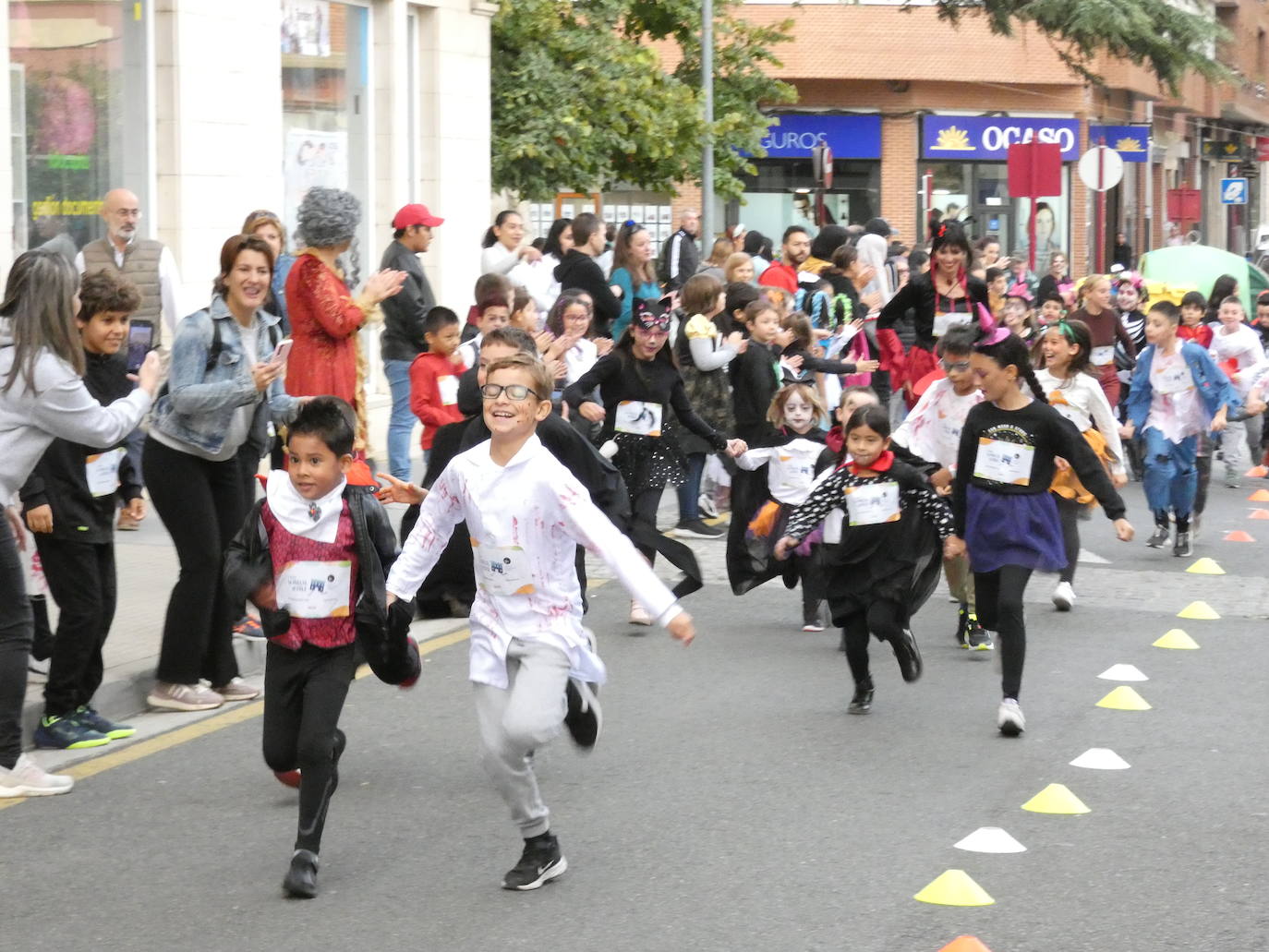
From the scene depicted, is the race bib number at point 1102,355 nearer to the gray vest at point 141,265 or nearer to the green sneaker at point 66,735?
the gray vest at point 141,265

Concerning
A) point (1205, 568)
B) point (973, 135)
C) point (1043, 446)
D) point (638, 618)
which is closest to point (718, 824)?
point (1043, 446)

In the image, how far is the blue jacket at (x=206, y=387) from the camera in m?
7.43

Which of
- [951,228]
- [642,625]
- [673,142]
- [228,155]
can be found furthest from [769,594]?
[673,142]

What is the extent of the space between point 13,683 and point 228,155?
8988mm

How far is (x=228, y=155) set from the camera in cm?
1488

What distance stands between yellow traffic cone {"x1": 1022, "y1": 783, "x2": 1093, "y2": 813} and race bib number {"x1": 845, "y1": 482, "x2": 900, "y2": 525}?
5.67ft

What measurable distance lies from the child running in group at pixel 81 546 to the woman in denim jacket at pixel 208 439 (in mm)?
264

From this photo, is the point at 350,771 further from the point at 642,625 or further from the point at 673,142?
the point at 673,142

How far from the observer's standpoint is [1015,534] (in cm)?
778

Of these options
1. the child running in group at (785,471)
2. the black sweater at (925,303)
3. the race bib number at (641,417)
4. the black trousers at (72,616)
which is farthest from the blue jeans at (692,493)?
the black trousers at (72,616)

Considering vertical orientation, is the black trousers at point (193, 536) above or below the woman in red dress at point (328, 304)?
below

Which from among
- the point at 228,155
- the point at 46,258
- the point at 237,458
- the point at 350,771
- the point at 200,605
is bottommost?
the point at 350,771

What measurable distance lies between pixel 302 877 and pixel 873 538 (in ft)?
10.6

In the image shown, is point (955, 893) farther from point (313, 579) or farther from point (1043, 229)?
point (1043, 229)
